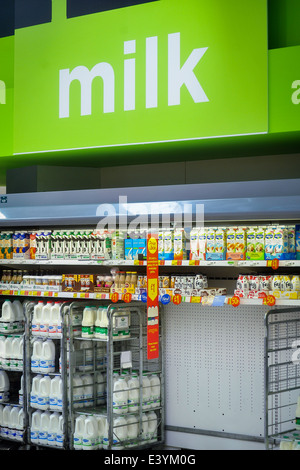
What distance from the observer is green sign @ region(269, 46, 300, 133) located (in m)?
5.23

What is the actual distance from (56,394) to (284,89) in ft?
12.5

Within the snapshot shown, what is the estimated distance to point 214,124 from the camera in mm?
5527

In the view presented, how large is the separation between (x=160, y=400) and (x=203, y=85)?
132 inches

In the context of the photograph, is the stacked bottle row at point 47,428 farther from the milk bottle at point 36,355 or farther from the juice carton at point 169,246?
the juice carton at point 169,246

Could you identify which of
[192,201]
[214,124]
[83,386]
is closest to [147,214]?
[192,201]

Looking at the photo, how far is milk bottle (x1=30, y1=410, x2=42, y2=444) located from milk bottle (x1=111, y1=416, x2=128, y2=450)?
3.09ft

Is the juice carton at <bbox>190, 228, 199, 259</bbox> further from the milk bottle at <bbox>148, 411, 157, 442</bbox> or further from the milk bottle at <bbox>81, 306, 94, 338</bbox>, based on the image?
the milk bottle at <bbox>148, 411, 157, 442</bbox>

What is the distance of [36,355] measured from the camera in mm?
7203

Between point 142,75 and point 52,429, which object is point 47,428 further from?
point 142,75

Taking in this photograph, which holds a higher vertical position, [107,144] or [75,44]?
[75,44]

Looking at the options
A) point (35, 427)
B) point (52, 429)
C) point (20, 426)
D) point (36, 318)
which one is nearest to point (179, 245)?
point (36, 318)
